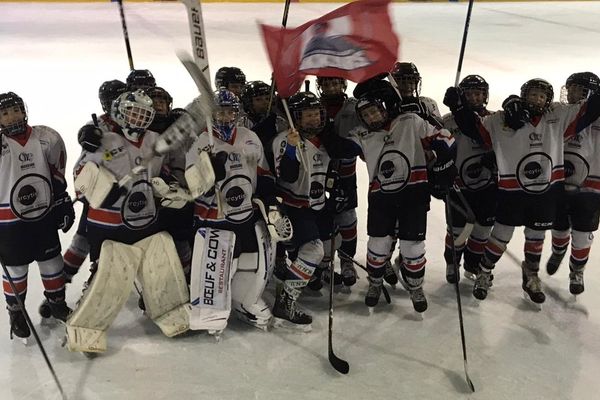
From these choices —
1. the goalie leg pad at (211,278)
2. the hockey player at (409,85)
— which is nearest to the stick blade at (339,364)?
the goalie leg pad at (211,278)

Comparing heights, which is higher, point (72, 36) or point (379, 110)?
point (72, 36)

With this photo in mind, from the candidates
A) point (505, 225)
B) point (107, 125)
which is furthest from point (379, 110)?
point (107, 125)

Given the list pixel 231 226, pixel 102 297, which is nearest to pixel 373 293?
pixel 231 226

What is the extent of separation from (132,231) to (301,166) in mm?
849

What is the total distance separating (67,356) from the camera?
9.50 feet

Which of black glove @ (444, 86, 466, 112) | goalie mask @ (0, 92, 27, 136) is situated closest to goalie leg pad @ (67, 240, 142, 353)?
goalie mask @ (0, 92, 27, 136)

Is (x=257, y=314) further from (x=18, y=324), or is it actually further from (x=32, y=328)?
(x=18, y=324)

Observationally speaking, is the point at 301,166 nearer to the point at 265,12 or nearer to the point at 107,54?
the point at 107,54

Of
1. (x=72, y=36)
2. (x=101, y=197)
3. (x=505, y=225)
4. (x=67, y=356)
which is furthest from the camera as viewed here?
(x=72, y=36)

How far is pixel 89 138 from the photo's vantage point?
272 centimetres

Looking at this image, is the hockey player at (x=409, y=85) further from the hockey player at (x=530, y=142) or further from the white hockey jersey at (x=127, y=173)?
the white hockey jersey at (x=127, y=173)

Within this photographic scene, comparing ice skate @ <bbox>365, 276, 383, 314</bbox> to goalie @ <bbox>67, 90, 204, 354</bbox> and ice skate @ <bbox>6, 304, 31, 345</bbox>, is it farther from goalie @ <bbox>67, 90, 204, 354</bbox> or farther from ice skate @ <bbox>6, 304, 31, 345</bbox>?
ice skate @ <bbox>6, 304, 31, 345</bbox>

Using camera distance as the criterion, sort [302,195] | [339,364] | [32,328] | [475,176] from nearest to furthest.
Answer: [32,328], [339,364], [302,195], [475,176]

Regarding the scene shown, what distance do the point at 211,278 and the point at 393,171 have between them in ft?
3.35
